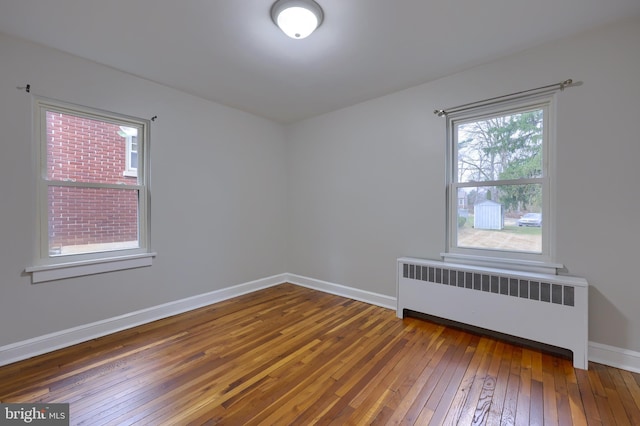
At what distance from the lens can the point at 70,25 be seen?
81.1 inches

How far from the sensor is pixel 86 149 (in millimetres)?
2611

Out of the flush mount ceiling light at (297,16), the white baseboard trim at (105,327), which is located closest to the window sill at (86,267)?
the white baseboard trim at (105,327)

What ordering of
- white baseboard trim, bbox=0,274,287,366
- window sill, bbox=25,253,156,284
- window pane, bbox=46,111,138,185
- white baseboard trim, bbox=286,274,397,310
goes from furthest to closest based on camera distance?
1. white baseboard trim, bbox=286,274,397,310
2. window pane, bbox=46,111,138,185
3. window sill, bbox=25,253,156,284
4. white baseboard trim, bbox=0,274,287,366

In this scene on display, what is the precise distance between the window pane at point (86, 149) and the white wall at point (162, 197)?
172 mm

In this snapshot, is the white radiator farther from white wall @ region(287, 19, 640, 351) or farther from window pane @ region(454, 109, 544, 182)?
window pane @ region(454, 109, 544, 182)

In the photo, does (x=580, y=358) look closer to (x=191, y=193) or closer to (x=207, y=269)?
(x=207, y=269)

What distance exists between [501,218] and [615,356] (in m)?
1.31

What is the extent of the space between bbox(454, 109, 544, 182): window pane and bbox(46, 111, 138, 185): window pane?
361cm

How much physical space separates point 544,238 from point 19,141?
460 cm

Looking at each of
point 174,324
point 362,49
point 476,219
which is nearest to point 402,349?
point 476,219

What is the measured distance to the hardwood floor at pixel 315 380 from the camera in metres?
1.60

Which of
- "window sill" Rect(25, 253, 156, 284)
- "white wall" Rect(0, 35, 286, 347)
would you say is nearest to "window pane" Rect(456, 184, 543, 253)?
"white wall" Rect(0, 35, 286, 347)

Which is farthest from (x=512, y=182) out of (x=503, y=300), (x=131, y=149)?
(x=131, y=149)

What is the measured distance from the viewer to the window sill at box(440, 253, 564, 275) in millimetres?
2343
